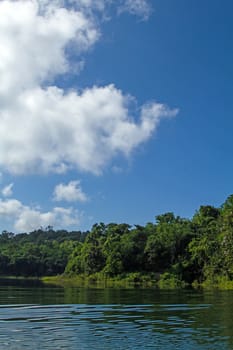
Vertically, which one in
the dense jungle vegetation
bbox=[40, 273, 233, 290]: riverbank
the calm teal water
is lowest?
the calm teal water

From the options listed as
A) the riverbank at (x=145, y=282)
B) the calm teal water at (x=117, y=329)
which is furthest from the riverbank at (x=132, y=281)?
the calm teal water at (x=117, y=329)

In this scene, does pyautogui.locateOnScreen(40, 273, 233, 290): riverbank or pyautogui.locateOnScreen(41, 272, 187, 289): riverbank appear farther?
pyautogui.locateOnScreen(41, 272, 187, 289): riverbank

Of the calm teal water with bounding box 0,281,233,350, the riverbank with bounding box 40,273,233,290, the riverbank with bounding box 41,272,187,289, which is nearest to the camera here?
the calm teal water with bounding box 0,281,233,350

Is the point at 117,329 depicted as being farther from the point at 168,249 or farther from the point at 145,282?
the point at 168,249

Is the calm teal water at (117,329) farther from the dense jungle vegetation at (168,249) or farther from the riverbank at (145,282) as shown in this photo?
the dense jungle vegetation at (168,249)

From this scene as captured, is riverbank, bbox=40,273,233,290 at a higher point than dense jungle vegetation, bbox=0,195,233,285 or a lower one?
lower

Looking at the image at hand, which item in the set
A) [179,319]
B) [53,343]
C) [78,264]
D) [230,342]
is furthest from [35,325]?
[78,264]

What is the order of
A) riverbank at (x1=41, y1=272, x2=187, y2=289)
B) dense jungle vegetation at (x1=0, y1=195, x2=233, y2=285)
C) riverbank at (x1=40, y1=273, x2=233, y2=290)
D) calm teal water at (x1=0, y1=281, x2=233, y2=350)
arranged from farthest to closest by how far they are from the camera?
1. riverbank at (x1=41, y1=272, x2=187, y2=289)
2. dense jungle vegetation at (x1=0, y1=195, x2=233, y2=285)
3. riverbank at (x1=40, y1=273, x2=233, y2=290)
4. calm teal water at (x1=0, y1=281, x2=233, y2=350)

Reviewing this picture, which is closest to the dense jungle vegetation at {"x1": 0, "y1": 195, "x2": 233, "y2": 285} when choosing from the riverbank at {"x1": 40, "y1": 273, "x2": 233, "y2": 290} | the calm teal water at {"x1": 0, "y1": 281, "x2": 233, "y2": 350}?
the riverbank at {"x1": 40, "y1": 273, "x2": 233, "y2": 290}

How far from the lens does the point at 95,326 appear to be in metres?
32.2

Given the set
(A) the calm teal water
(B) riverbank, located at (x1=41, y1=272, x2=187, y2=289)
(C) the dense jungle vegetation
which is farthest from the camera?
(B) riverbank, located at (x1=41, y1=272, x2=187, y2=289)

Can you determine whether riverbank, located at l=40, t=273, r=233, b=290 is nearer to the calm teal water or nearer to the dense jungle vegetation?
the dense jungle vegetation

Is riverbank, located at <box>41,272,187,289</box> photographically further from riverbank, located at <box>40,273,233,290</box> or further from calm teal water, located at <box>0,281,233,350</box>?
calm teal water, located at <box>0,281,233,350</box>

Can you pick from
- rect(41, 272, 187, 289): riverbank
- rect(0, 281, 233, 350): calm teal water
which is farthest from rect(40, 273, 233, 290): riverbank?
rect(0, 281, 233, 350): calm teal water
